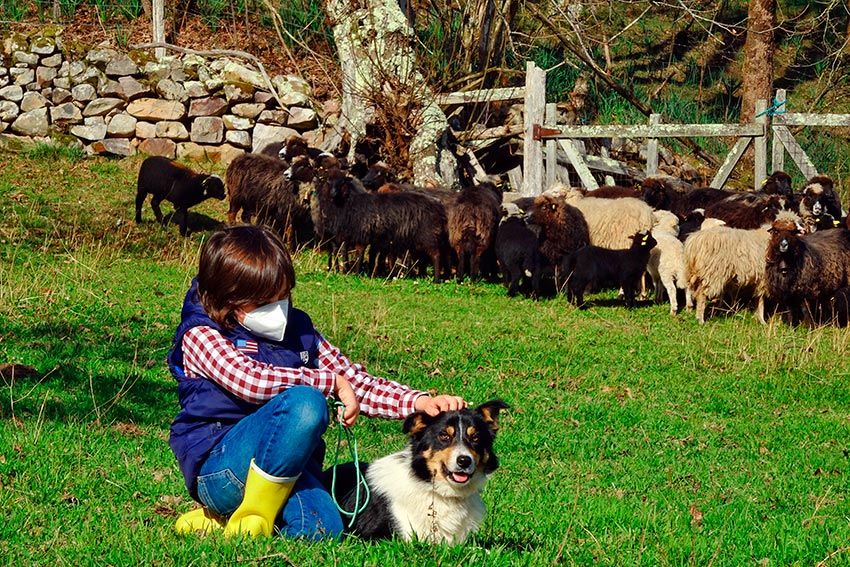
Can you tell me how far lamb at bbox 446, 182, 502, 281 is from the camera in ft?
51.8

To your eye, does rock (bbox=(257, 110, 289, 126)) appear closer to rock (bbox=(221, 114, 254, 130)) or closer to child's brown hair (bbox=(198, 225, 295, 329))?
rock (bbox=(221, 114, 254, 130))

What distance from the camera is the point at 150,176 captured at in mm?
17516

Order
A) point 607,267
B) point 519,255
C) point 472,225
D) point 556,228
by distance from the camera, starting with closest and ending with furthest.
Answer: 1. point 607,267
2. point 519,255
3. point 556,228
4. point 472,225

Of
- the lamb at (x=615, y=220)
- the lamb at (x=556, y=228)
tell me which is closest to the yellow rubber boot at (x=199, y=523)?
the lamb at (x=556, y=228)

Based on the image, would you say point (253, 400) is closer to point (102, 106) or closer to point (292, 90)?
point (292, 90)

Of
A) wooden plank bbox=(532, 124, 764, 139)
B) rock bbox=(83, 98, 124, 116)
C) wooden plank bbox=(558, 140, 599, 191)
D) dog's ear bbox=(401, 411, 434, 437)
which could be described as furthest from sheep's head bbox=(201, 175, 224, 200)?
dog's ear bbox=(401, 411, 434, 437)

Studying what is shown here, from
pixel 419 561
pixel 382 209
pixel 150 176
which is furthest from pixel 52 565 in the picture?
pixel 150 176

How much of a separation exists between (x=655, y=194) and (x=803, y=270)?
3.77 meters

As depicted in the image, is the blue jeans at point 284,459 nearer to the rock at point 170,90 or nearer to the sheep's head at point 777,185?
the sheep's head at point 777,185

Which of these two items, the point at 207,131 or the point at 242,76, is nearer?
the point at 207,131

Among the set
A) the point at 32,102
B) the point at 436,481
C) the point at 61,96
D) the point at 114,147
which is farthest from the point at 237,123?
the point at 436,481

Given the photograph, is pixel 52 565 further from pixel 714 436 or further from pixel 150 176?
pixel 150 176

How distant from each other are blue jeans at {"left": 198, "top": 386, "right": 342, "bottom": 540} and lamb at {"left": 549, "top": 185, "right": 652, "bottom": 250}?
11321 millimetres

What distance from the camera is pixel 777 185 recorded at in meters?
16.7
